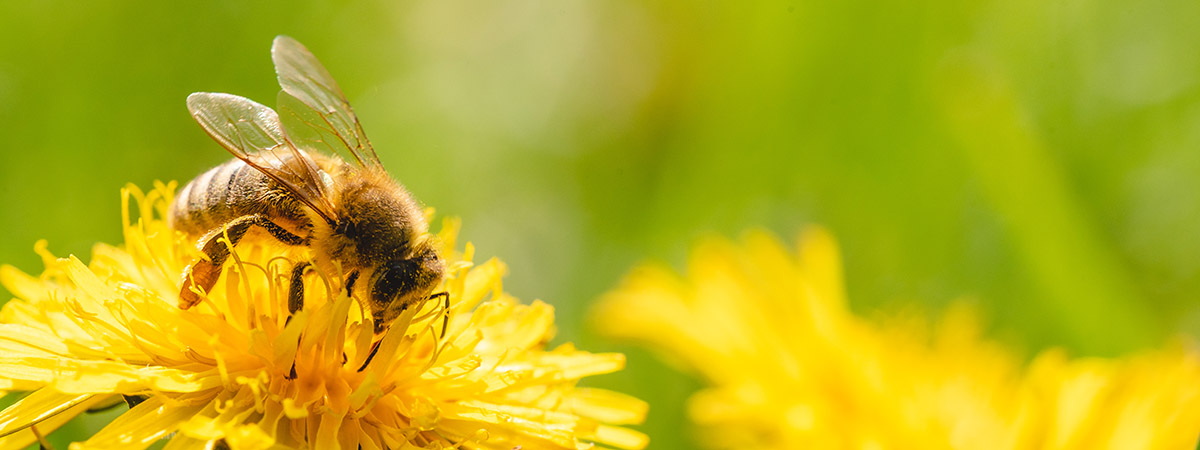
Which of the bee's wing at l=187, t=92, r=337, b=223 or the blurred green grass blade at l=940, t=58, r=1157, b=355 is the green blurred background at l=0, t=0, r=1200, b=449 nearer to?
the blurred green grass blade at l=940, t=58, r=1157, b=355

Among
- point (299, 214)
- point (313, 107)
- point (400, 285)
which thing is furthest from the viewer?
point (313, 107)

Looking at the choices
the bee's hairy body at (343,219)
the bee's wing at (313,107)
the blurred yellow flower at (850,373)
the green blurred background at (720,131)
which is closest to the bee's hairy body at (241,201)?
the bee's hairy body at (343,219)

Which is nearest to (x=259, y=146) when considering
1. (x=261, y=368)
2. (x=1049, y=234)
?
(x=261, y=368)

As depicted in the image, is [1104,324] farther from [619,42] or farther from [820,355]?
[619,42]

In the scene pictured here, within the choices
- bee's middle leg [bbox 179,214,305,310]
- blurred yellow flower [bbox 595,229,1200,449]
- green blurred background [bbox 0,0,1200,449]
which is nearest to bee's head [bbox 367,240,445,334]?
bee's middle leg [bbox 179,214,305,310]

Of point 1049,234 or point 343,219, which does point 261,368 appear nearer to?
point 343,219

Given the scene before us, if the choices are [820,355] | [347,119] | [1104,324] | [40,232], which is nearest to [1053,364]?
[820,355]
